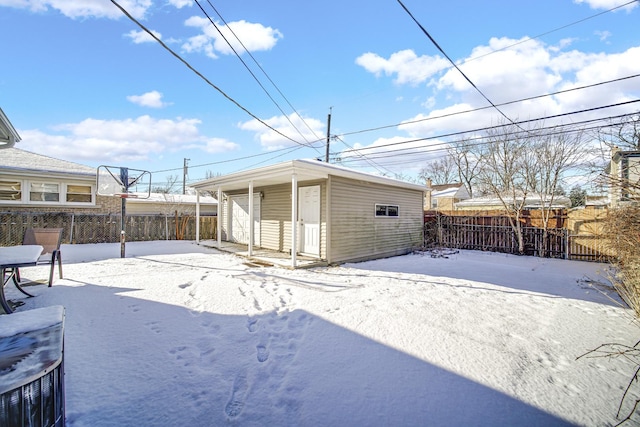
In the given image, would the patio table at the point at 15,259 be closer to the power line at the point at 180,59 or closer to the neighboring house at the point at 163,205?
the power line at the point at 180,59

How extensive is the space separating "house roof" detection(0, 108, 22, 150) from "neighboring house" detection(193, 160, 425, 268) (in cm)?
454

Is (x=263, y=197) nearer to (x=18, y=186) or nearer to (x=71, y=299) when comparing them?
(x=71, y=299)

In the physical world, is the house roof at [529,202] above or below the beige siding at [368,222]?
above

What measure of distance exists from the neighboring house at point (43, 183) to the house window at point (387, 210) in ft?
39.6

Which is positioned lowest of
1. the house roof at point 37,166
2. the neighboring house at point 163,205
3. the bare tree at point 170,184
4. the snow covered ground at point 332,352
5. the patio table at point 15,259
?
the snow covered ground at point 332,352

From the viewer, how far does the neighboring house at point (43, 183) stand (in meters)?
11.2

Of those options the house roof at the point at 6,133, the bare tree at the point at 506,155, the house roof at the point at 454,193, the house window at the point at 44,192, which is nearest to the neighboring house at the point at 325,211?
the bare tree at the point at 506,155

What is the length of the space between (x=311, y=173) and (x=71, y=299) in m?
5.21

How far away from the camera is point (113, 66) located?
7.21 m

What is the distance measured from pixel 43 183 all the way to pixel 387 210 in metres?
14.0

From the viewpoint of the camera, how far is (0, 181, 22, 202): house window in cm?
1128

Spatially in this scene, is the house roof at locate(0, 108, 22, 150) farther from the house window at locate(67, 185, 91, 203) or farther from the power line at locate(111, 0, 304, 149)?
the house window at locate(67, 185, 91, 203)

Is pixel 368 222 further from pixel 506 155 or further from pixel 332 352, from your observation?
pixel 506 155

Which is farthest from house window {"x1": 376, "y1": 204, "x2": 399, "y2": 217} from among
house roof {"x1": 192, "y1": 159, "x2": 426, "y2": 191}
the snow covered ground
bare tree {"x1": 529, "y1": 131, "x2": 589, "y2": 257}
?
bare tree {"x1": 529, "y1": 131, "x2": 589, "y2": 257}
